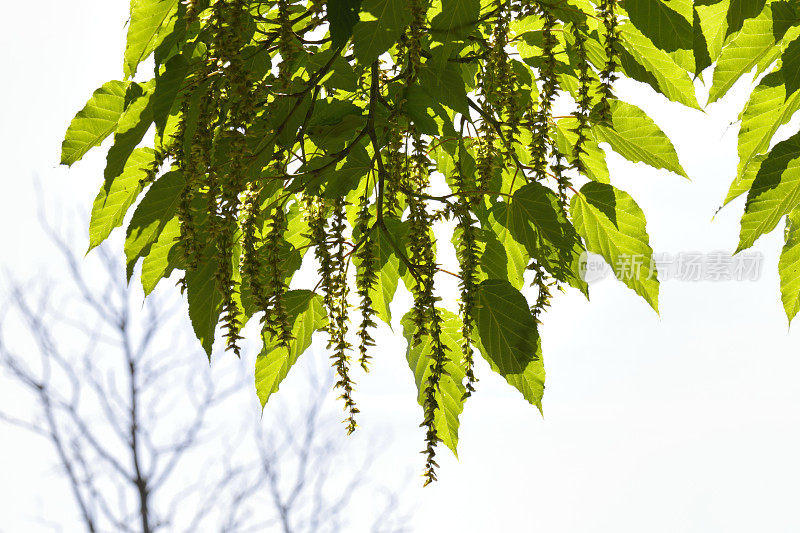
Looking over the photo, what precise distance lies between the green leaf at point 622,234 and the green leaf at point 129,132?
2.25 feet

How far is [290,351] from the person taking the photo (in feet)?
3.80

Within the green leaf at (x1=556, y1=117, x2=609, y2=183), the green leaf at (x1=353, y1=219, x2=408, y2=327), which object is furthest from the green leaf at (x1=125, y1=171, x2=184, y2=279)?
the green leaf at (x1=556, y1=117, x2=609, y2=183)

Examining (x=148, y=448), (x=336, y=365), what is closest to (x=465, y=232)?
(x=336, y=365)

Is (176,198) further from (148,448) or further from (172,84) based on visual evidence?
(148,448)

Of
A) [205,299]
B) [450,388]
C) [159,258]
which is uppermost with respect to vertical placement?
[159,258]

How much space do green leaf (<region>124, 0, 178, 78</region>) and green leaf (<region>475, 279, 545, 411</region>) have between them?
0.58m

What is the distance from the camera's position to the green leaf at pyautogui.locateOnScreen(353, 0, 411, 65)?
873mm

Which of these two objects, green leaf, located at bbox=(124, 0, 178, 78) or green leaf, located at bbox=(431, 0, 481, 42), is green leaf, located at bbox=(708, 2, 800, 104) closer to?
green leaf, located at bbox=(431, 0, 481, 42)

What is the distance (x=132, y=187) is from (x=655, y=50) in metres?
0.87

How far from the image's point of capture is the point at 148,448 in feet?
20.4

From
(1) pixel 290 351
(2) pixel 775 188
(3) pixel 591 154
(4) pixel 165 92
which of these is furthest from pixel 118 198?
(2) pixel 775 188

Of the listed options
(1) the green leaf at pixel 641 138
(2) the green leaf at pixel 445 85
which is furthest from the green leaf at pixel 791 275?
(2) the green leaf at pixel 445 85

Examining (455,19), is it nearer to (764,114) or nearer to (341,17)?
(341,17)

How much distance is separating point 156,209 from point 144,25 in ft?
0.85
